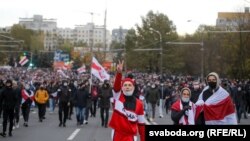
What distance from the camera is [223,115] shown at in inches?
388

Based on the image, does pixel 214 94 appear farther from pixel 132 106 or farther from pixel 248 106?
pixel 248 106

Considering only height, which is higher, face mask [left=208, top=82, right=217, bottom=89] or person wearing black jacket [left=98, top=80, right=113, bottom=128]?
face mask [left=208, top=82, right=217, bottom=89]

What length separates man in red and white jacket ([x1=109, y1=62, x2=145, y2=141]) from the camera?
10.3m

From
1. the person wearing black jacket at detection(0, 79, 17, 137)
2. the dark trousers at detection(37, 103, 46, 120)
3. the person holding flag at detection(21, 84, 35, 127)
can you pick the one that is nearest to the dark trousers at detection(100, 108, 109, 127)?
the person holding flag at detection(21, 84, 35, 127)

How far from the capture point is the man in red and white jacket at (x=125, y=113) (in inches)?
404

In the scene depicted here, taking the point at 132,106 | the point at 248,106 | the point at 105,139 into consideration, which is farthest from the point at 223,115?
the point at 248,106

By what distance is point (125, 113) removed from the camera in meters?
10.3

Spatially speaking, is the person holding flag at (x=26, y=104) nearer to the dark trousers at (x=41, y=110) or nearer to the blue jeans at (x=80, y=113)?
the blue jeans at (x=80, y=113)

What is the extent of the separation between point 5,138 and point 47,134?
72.4 inches

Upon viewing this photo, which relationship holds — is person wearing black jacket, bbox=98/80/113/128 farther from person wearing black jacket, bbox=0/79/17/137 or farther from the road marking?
person wearing black jacket, bbox=0/79/17/137

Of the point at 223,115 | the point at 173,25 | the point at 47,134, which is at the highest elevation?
the point at 173,25

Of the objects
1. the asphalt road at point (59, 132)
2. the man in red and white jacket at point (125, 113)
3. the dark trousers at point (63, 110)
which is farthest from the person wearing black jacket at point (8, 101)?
the man in red and white jacket at point (125, 113)

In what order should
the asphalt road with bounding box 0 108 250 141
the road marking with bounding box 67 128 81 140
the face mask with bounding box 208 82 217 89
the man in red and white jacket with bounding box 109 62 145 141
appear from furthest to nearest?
the road marking with bounding box 67 128 81 140, the asphalt road with bounding box 0 108 250 141, the man in red and white jacket with bounding box 109 62 145 141, the face mask with bounding box 208 82 217 89

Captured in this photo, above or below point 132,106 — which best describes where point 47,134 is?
below
